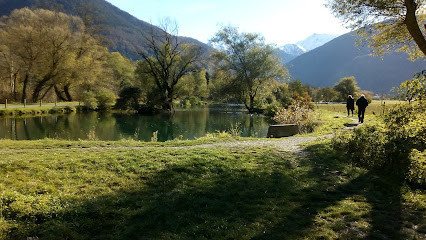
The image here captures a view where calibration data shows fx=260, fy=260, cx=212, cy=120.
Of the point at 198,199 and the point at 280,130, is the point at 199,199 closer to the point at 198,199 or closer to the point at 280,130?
the point at 198,199

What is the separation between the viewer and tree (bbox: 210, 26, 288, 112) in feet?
133

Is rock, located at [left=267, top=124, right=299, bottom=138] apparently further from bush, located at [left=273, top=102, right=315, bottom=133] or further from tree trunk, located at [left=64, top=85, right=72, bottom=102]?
tree trunk, located at [left=64, top=85, right=72, bottom=102]

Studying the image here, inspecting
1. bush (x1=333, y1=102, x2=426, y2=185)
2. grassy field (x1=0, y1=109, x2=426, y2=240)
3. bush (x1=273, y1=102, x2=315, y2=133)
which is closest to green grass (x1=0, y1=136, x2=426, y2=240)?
grassy field (x1=0, y1=109, x2=426, y2=240)

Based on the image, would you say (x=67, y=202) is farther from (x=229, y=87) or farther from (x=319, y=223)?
(x=229, y=87)

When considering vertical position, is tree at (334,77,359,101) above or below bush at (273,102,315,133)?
above

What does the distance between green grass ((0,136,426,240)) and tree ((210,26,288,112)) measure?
108ft

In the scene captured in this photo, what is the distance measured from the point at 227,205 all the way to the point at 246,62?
3725 centimetres

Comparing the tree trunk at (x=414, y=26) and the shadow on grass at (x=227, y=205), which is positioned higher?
the tree trunk at (x=414, y=26)

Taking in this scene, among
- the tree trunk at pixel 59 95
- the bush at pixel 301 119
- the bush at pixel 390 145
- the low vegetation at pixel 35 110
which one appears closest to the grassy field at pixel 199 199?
the bush at pixel 390 145

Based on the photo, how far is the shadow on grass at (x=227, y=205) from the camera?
15.0 ft

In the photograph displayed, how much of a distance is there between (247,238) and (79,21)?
185ft

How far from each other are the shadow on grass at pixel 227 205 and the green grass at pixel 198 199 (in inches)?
0.9

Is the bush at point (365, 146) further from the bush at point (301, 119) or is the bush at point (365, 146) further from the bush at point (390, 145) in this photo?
the bush at point (301, 119)

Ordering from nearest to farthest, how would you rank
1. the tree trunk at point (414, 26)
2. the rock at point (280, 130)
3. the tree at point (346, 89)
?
the tree trunk at point (414, 26)
the rock at point (280, 130)
the tree at point (346, 89)
